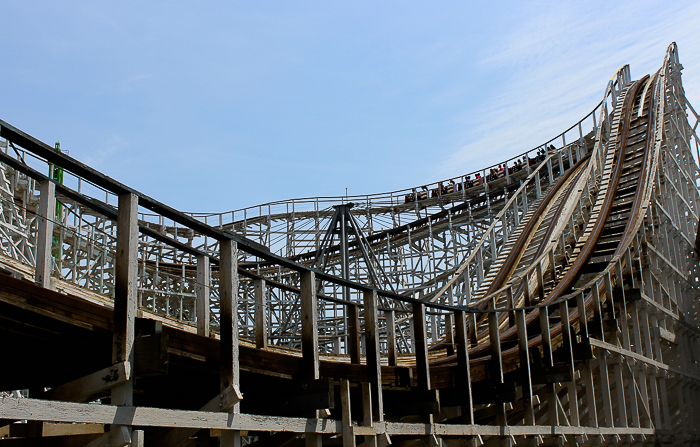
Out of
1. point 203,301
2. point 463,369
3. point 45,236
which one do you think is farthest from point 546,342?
point 45,236

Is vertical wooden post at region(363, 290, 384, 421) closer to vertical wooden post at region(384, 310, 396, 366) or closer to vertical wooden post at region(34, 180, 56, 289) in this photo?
vertical wooden post at region(384, 310, 396, 366)

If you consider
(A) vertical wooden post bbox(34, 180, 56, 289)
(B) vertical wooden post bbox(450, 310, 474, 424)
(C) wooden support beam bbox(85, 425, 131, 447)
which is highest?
(A) vertical wooden post bbox(34, 180, 56, 289)

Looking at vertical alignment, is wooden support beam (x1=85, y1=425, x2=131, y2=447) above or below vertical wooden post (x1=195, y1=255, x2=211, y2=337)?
below

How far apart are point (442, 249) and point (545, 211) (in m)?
6.19

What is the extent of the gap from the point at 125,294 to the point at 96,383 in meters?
0.38

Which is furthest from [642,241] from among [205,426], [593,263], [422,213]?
[422,213]

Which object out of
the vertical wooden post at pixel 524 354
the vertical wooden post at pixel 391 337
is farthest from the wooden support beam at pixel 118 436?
the vertical wooden post at pixel 524 354

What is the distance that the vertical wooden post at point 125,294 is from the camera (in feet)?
A: 10.0

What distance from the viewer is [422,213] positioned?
22734 mm

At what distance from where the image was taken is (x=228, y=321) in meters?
3.70

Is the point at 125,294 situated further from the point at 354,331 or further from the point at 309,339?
the point at 354,331

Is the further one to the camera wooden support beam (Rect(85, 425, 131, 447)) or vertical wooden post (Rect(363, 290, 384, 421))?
vertical wooden post (Rect(363, 290, 384, 421))

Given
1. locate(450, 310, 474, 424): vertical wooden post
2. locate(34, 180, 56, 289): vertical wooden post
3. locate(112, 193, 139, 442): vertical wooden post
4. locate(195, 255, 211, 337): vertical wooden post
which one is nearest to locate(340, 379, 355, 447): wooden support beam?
locate(195, 255, 211, 337): vertical wooden post

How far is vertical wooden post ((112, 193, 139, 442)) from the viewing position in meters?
3.06
